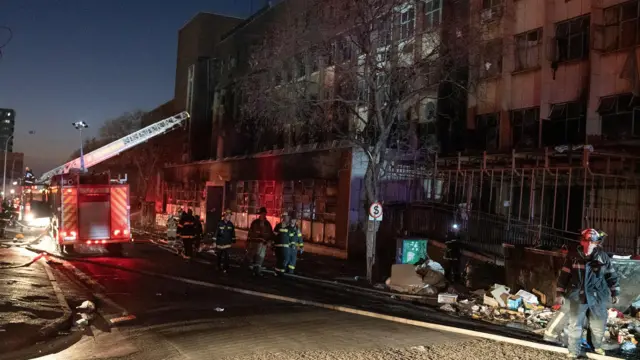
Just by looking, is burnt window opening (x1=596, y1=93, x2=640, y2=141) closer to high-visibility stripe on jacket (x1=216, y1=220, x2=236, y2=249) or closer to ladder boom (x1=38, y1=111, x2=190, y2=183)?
high-visibility stripe on jacket (x1=216, y1=220, x2=236, y2=249)

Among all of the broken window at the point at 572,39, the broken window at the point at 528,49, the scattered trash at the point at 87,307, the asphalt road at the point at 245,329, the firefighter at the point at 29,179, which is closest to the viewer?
the asphalt road at the point at 245,329

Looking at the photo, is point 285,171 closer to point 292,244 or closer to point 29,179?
point 292,244

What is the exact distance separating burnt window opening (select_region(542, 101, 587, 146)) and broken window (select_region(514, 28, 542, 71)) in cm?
179

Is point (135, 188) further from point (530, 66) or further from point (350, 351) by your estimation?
point (350, 351)

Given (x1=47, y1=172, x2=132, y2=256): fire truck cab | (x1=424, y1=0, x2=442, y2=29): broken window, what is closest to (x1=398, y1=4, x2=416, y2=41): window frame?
(x1=424, y1=0, x2=442, y2=29): broken window

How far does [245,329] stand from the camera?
26.3 ft

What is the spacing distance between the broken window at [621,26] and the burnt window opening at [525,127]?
3.16 m

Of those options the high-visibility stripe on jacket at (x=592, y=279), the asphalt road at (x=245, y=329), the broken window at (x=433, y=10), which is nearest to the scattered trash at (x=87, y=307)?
the asphalt road at (x=245, y=329)

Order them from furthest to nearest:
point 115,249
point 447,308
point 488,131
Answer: point 488,131
point 115,249
point 447,308

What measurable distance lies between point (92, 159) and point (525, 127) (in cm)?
2392

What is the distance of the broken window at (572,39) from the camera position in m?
17.0

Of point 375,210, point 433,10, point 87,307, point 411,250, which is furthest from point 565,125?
point 87,307

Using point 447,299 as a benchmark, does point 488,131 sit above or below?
above

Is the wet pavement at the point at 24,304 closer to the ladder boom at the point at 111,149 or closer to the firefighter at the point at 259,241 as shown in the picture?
the firefighter at the point at 259,241
